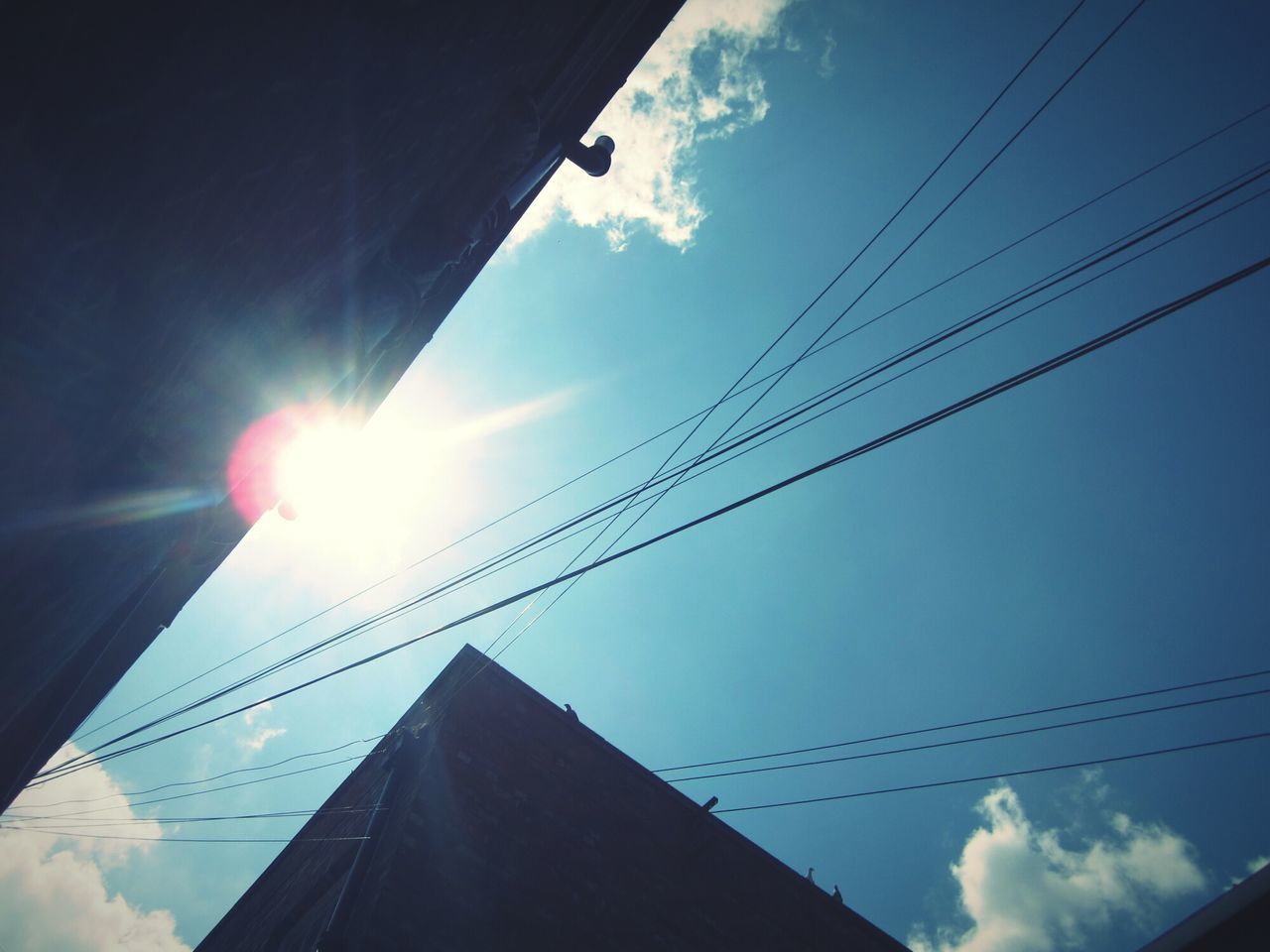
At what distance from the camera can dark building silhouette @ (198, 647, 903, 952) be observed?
5.87 metres

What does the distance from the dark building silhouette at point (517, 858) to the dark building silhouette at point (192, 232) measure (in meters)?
3.40

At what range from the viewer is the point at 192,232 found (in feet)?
7.50

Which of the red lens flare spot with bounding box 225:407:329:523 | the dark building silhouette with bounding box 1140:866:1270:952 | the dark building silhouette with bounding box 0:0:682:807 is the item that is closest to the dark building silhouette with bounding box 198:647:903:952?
the red lens flare spot with bounding box 225:407:329:523

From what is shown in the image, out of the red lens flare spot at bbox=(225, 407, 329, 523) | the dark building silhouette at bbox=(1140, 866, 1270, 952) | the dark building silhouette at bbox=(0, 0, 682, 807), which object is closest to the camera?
the dark building silhouette at bbox=(0, 0, 682, 807)

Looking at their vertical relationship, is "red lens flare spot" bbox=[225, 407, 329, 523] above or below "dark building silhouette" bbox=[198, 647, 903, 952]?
above

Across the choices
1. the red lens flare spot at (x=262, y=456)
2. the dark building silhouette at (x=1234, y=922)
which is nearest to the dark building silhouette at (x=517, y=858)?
the red lens flare spot at (x=262, y=456)

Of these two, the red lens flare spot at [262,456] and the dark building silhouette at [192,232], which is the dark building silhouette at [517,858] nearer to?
the red lens flare spot at [262,456]

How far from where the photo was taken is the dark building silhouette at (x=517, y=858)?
5871 mm

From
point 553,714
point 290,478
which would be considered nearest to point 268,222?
point 290,478

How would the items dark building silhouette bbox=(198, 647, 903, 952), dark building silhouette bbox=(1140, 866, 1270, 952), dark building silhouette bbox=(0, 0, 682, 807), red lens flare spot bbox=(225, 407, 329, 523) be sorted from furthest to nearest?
dark building silhouette bbox=(198, 647, 903, 952) < red lens flare spot bbox=(225, 407, 329, 523) < dark building silhouette bbox=(1140, 866, 1270, 952) < dark building silhouette bbox=(0, 0, 682, 807)

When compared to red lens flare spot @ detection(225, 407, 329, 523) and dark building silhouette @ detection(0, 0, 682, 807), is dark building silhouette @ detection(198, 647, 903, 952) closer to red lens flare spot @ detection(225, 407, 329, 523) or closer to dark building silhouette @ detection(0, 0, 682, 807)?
red lens flare spot @ detection(225, 407, 329, 523)

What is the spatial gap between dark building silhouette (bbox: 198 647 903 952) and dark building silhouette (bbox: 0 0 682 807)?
3.40 metres

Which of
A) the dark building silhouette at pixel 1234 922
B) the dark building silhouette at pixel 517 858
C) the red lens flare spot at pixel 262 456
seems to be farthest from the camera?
the dark building silhouette at pixel 517 858

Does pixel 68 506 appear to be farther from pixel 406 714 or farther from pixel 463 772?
pixel 406 714
